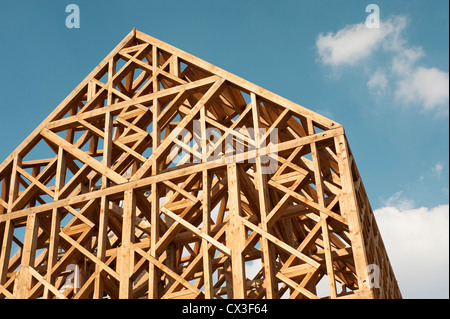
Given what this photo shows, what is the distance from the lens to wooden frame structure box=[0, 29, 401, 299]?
11.9 meters

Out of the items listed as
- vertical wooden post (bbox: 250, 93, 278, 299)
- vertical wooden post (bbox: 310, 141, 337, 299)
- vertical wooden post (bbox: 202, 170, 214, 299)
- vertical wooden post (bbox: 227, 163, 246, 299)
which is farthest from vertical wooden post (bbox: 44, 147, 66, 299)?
vertical wooden post (bbox: 310, 141, 337, 299)

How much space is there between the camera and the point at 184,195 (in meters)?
13.2

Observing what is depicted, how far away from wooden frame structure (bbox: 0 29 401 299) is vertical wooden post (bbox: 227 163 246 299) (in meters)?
0.02

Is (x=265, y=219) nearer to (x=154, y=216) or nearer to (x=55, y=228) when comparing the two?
(x=154, y=216)

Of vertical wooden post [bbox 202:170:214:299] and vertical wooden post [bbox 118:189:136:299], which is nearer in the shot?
vertical wooden post [bbox 202:170:214:299]

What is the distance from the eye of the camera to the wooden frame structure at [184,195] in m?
11.9

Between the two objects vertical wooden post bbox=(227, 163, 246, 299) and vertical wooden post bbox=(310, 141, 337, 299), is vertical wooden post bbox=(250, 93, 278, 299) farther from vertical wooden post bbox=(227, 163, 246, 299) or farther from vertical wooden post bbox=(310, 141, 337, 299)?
vertical wooden post bbox=(310, 141, 337, 299)

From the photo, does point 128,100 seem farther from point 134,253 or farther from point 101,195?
point 134,253

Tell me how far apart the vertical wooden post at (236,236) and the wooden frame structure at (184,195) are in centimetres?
2

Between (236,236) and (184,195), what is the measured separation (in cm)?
176

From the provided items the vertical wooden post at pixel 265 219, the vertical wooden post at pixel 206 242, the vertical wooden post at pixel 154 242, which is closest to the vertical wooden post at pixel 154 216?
the vertical wooden post at pixel 154 242

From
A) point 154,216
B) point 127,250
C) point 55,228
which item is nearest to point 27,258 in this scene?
point 55,228

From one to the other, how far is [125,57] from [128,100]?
1.83 metres
